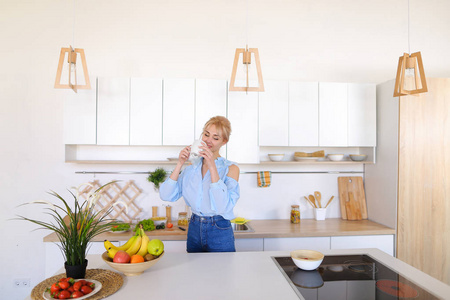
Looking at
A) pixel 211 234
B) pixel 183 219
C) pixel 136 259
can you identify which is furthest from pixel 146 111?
pixel 136 259

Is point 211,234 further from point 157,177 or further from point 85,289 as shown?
point 157,177

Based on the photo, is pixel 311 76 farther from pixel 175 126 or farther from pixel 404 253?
pixel 404 253

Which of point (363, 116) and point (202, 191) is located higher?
point (363, 116)

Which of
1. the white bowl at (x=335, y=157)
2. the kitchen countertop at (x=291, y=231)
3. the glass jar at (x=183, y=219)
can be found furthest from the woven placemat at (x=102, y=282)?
the white bowl at (x=335, y=157)

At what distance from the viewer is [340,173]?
3.48m

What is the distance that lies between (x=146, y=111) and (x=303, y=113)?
144cm

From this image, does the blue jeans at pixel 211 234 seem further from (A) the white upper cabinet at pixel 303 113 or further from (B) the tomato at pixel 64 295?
(A) the white upper cabinet at pixel 303 113

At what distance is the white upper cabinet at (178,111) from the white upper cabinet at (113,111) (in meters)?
0.34

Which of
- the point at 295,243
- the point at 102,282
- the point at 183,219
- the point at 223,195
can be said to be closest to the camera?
the point at 102,282

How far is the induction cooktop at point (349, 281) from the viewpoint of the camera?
140 centimetres

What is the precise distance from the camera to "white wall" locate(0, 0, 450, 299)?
3152 mm

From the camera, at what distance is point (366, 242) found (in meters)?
2.88

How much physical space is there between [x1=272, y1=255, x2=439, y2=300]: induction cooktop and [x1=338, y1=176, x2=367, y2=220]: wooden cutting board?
1571mm

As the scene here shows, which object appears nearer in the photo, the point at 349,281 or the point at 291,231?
the point at 349,281
